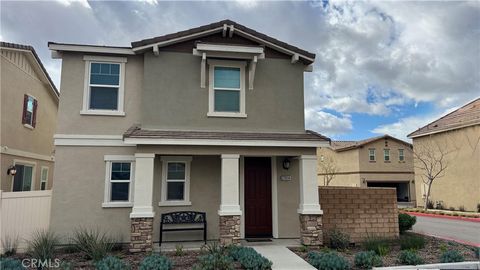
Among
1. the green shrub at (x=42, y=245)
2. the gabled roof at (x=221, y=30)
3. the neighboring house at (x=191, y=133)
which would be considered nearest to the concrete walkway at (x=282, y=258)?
the neighboring house at (x=191, y=133)

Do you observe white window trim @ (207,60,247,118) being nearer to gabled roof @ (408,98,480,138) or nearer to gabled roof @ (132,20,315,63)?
gabled roof @ (132,20,315,63)

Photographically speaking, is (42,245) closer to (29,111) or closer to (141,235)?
(141,235)

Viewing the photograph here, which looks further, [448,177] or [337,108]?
[337,108]

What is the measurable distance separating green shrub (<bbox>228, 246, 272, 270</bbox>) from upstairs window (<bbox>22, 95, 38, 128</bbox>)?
10.9 m

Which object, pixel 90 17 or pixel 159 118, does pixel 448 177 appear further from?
pixel 90 17

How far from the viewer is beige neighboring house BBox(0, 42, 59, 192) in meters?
12.0

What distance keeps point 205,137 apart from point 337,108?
21894 mm

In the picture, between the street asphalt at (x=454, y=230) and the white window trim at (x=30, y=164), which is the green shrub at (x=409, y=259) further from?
the white window trim at (x=30, y=164)

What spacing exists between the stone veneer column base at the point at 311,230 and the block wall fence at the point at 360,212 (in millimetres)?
796

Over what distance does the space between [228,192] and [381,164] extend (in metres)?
30.7

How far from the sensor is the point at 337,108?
94.5ft

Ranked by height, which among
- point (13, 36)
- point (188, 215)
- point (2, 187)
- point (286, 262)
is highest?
point (13, 36)

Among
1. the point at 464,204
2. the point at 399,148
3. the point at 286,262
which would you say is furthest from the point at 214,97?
the point at 399,148

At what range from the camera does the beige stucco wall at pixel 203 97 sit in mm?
10312
